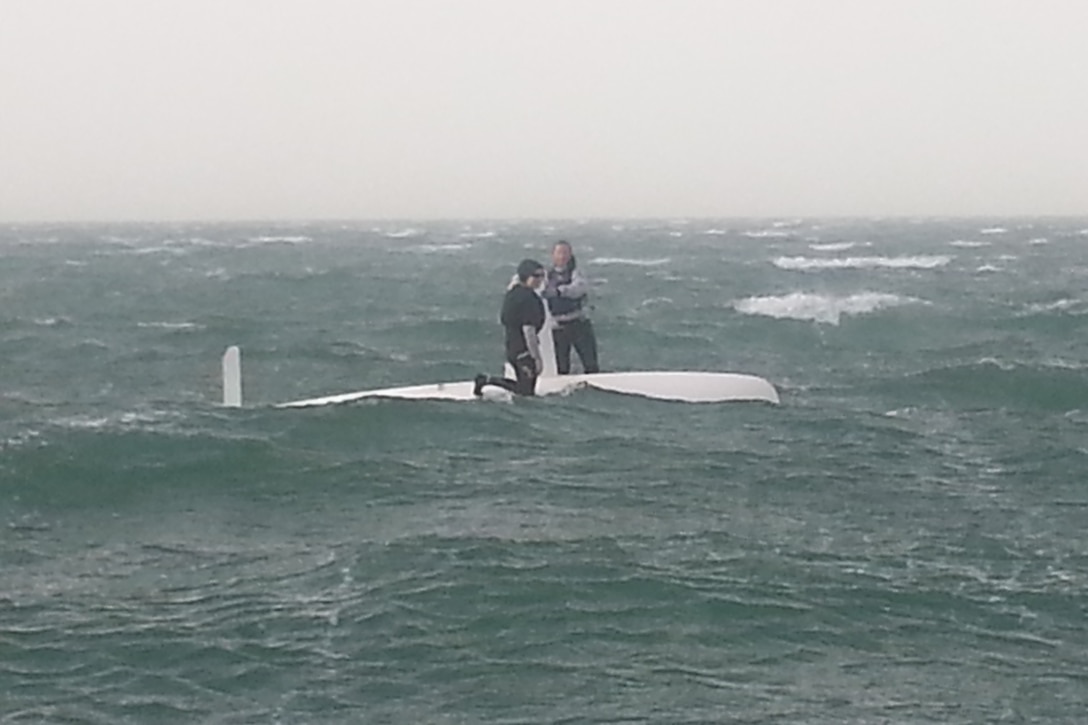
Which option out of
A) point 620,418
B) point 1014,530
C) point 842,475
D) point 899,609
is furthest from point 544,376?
point 899,609

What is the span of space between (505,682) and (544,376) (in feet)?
35.2

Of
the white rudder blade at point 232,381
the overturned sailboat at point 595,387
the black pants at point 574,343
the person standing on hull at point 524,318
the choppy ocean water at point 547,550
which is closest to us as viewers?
the choppy ocean water at point 547,550

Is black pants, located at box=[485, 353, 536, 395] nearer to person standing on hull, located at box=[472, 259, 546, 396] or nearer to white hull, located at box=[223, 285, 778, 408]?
person standing on hull, located at box=[472, 259, 546, 396]

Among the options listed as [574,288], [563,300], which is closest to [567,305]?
[563,300]

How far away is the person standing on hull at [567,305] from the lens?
18.9 metres

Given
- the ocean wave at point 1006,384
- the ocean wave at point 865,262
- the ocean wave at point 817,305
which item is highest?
the ocean wave at point 1006,384

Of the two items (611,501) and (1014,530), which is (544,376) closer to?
(611,501)

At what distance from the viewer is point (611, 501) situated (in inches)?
551

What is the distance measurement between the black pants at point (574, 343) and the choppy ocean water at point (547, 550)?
831 mm

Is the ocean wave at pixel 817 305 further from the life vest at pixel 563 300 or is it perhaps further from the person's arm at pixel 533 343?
the person's arm at pixel 533 343

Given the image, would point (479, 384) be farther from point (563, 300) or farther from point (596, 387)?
point (596, 387)

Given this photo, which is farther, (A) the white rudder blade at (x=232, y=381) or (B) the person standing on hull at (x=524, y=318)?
(A) the white rudder blade at (x=232, y=381)

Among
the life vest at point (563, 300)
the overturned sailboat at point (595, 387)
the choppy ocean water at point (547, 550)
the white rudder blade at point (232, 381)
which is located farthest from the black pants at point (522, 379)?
the white rudder blade at point (232, 381)

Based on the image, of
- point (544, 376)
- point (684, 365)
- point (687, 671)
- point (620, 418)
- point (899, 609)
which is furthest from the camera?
point (684, 365)
